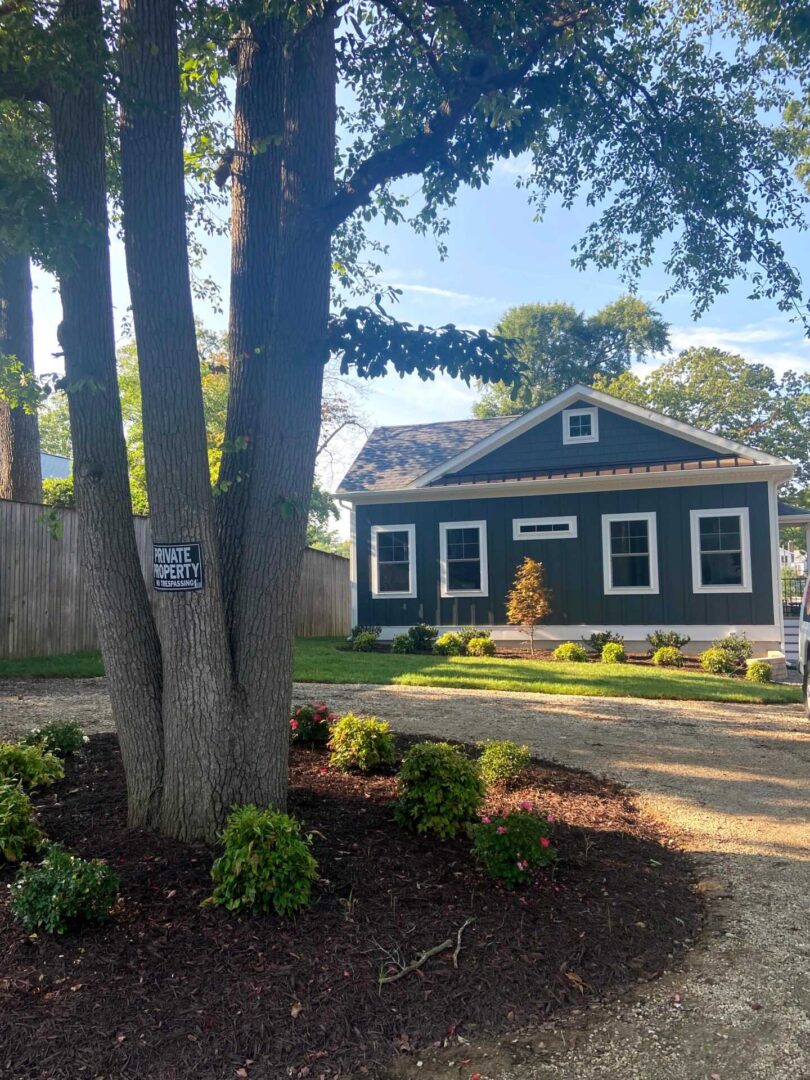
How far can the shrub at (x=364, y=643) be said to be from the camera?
49.6 ft

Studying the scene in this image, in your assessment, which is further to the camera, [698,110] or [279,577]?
[698,110]

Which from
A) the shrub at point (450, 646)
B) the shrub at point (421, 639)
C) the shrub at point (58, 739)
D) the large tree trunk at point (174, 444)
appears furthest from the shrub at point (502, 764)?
the shrub at point (421, 639)

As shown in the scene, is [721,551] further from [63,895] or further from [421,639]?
[63,895]

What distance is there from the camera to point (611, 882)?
3.46 meters

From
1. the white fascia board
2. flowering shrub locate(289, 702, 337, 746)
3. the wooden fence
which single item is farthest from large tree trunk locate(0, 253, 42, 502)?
flowering shrub locate(289, 702, 337, 746)

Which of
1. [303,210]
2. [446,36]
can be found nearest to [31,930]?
[303,210]

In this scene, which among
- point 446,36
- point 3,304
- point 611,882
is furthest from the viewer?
point 3,304

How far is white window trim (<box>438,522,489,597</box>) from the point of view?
1559 centimetres

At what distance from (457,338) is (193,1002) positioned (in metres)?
3.00

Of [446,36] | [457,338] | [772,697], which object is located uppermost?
[446,36]

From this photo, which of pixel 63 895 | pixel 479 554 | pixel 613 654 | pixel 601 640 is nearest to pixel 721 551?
pixel 601 640

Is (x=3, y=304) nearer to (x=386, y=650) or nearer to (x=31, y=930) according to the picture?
(x=386, y=650)

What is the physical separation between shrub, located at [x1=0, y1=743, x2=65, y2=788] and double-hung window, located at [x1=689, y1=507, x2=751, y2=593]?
485 inches

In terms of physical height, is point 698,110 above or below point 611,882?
above
